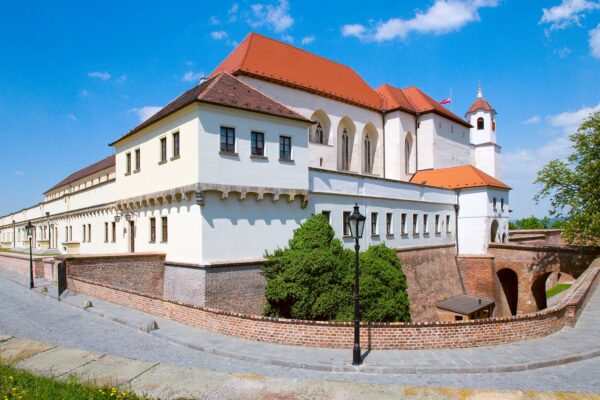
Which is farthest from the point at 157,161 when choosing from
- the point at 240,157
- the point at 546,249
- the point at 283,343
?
the point at 546,249

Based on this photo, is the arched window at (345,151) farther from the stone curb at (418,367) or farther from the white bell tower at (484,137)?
the stone curb at (418,367)

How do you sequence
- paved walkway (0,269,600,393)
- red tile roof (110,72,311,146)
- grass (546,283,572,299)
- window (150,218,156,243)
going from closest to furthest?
paved walkway (0,269,600,393) < red tile roof (110,72,311,146) < window (150,218,156,243) < grass (546,283,572,299)

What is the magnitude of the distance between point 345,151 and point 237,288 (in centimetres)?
1704

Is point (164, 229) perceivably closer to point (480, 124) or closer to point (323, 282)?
point (323, 282)

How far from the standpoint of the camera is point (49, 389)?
291 inches

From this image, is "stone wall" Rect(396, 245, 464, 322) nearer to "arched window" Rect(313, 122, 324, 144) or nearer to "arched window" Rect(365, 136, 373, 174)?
"arched window" Rect(365, 136, 373, 174)

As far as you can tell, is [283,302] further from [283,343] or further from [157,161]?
[157,161]

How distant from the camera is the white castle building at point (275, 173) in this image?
1827cm

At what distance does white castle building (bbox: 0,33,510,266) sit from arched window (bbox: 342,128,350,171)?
11 cm

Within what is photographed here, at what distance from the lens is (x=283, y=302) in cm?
1883

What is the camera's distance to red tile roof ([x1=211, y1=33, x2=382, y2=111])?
26189 mm

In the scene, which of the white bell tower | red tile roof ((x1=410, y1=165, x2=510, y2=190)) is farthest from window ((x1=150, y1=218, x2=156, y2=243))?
the white bell tower

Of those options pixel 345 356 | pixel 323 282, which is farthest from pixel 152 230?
pixel 345 356

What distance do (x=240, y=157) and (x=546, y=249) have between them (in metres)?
22.2
